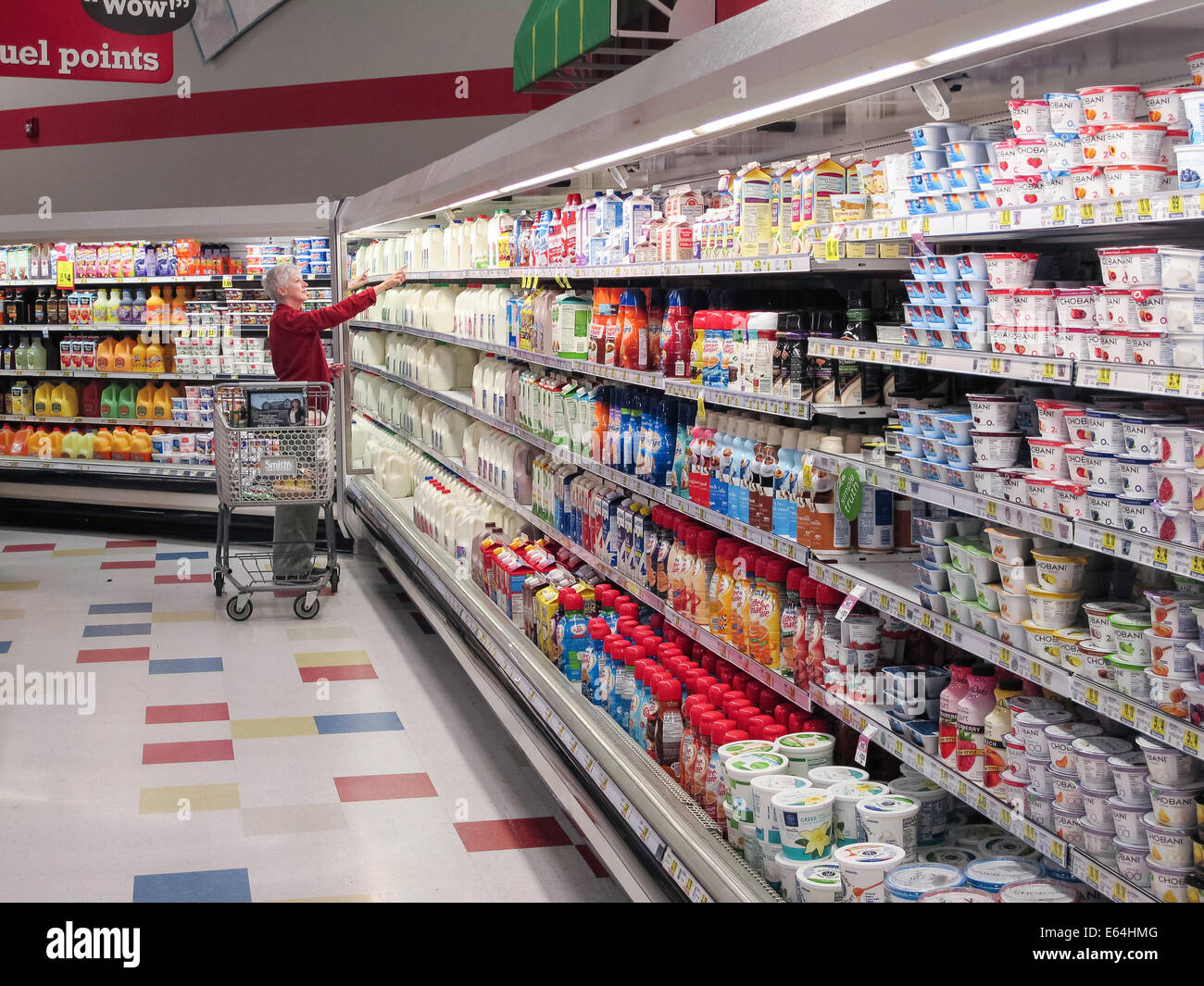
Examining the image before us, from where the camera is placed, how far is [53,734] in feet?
15.4

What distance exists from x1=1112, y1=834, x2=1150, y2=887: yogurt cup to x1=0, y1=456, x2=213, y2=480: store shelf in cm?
741

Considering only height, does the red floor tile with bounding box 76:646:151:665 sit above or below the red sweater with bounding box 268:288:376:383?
below

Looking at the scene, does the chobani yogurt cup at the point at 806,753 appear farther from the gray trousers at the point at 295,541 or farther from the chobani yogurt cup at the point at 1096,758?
the gray trousers at the point at 295,541

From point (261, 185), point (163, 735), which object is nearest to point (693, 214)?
point (163, 735)

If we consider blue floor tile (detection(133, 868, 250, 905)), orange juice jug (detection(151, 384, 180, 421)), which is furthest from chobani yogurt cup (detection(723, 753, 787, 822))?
orange juice jug (detection(151, 384, 180, 421))

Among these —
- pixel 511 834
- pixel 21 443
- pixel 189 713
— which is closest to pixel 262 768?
pixel 189 713

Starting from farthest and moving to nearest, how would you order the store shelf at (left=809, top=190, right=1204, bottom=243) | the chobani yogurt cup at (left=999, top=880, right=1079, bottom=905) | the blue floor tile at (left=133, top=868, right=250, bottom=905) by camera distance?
the blue floor tile at (left=133, top=868, right=250, bottom=905)
the chobani yogurt cup at (left=999, top=880, right=1079, bottom=905)
the store shelf at (left=809, top=190, right=1204, bottom=243)

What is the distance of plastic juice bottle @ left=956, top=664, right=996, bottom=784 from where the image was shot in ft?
7.06

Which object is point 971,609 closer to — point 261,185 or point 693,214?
point 693,214

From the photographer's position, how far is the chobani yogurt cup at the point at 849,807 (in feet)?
7.85

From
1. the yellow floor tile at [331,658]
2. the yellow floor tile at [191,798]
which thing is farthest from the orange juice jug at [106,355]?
the yellow floor tile at [191,798]

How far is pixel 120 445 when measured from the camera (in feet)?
29.0

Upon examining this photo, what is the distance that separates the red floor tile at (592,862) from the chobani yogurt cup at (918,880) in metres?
1.56

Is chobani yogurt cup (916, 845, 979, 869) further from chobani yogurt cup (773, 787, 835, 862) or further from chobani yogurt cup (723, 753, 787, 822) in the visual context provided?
chobani yogurt cup (723, 753, 787, 822)
